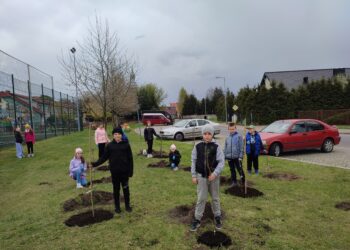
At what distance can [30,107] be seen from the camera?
20328mm

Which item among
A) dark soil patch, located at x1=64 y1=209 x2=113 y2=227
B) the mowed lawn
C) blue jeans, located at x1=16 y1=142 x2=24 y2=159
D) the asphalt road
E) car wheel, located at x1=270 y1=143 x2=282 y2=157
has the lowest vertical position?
the asphalt road

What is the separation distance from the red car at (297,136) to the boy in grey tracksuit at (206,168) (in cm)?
825

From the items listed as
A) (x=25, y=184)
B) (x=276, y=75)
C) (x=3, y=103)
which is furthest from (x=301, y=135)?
(x=276, y=75)

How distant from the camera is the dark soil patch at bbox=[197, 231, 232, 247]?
435cm

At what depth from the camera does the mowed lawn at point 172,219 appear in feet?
14.9

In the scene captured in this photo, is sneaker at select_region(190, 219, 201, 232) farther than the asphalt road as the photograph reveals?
No

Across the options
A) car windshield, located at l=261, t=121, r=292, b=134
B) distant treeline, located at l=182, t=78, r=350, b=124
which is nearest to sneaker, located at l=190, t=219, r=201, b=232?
car windshield, located at l=261, t=121, r=292, b=134

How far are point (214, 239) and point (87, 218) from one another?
7.86 feet

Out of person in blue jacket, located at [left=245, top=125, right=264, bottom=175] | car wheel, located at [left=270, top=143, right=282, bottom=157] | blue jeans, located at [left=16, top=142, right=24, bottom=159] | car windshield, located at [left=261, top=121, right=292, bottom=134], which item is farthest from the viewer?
blue jeans, located at [left=16, top=142, right=24, bottom=159]

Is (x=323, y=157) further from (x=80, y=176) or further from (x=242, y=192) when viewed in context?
(x=80, y=176)

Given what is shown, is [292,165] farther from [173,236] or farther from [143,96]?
[143,96]

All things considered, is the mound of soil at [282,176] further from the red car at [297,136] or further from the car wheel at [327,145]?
the car wheel at [327,145]

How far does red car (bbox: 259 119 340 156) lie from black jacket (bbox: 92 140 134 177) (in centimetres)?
819

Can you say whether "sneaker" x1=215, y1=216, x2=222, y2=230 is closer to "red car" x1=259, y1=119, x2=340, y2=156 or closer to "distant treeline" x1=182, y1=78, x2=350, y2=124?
"red car" x1=259, y1=119, x2=340, y2=156
